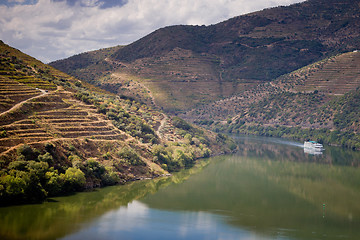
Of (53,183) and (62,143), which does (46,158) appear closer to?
(53,183)

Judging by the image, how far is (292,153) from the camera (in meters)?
97.4

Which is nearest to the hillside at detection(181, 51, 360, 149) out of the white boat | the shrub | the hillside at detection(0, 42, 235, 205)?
the white boat

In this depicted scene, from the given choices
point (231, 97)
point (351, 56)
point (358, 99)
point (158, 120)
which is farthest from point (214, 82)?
point (158, 120)

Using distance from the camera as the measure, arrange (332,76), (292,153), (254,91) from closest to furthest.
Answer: (292,153) < (332,76) < (254,91)

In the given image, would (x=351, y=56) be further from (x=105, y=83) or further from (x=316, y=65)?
(x=105, y=83)

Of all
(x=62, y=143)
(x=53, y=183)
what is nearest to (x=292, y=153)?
(x=62, y=143)

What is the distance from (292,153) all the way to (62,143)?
6344cm

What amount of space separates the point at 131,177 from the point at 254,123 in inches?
3792

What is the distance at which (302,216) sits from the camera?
45406 mm

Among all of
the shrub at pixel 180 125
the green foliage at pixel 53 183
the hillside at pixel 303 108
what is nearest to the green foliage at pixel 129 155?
the green foliage at pixel 53 183

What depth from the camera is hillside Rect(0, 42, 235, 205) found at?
144ft

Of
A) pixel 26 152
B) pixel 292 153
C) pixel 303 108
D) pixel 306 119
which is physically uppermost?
pixel 303 108

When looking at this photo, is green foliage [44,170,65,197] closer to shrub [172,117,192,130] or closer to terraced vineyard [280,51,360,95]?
shrub [172,117,192,130]

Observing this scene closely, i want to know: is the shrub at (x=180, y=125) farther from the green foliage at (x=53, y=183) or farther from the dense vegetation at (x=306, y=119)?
the green foliage at (x=53, y=183)
